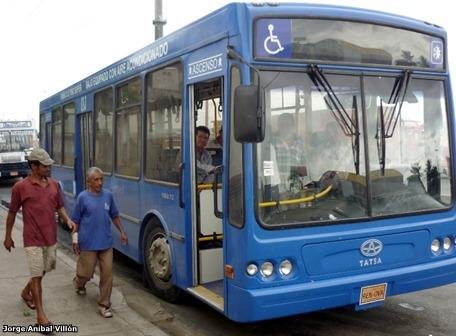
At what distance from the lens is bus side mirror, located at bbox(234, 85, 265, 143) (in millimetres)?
3998

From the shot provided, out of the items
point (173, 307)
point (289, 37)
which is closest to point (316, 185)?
point (289, 37)

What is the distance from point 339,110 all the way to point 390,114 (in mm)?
536

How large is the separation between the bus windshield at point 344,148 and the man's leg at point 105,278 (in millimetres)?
2022

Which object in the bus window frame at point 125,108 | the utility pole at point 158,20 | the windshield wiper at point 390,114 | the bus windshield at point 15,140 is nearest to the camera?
the windshield wiper at point 390,114

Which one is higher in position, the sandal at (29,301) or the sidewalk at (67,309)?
the sandal at (29,301)

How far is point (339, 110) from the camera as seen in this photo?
4.50 metres

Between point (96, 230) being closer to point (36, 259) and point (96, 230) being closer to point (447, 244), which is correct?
point (36, 259)

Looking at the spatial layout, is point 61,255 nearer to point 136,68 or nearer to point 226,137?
point 136,68

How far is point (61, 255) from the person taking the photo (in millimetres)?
7961

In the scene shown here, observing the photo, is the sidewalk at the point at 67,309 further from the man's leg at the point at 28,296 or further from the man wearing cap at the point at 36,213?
the man wearing cap at the point at 36,213

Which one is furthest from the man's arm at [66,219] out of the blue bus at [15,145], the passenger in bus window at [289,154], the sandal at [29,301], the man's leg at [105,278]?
the blue bus at [15,145]

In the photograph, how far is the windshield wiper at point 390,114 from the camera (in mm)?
4660

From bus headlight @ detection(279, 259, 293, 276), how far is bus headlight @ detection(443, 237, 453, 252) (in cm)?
164

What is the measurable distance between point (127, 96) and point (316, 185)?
3367 mm
